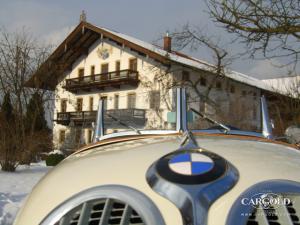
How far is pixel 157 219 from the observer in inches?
64.5

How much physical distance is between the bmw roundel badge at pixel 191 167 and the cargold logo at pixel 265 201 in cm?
16

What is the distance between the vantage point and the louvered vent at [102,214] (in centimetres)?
170

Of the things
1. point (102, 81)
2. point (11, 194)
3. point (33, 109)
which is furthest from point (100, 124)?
point (102, 81)

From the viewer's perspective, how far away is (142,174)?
1.86 m

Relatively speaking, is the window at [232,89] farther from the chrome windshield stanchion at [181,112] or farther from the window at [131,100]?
the chrome windshield stanchion at [181,112]

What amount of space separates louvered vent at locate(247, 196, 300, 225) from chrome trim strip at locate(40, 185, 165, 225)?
1.26ft

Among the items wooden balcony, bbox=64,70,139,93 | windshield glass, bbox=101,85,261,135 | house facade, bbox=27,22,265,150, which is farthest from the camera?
wooden balcony, bbox=64,70,139,93

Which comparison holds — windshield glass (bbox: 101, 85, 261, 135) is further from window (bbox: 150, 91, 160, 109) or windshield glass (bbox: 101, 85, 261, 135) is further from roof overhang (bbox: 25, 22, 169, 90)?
roof overhang (bbox: 25, 22, 169, 90)

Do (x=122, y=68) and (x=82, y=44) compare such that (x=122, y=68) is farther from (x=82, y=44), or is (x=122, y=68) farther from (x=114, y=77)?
(x=82, y=44)

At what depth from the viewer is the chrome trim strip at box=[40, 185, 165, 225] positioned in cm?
166

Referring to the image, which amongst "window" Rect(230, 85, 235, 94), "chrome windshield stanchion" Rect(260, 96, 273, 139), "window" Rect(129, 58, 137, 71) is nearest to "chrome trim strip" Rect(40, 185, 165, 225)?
"chrome windshield stanchion" Rect(260, 96, 273, 139)

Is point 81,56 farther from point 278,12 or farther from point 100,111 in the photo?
point 100,111

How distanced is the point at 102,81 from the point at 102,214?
3009 centimetres

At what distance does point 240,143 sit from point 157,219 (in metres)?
0.91
